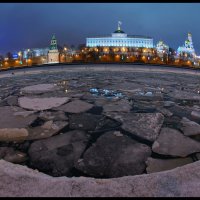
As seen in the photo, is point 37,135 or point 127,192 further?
point 37,135

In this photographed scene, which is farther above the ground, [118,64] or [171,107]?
[118,64]

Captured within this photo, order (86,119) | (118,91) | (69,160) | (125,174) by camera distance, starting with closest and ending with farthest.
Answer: (125,174) → (69,160) → (86,119) → (118,91)

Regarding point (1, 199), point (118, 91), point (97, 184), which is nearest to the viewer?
point (1, 199)

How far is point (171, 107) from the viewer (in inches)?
200

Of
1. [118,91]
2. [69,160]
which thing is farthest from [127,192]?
[118,91]

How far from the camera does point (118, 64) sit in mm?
15141

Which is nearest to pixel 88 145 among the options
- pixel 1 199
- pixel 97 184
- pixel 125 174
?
pixel 125 174

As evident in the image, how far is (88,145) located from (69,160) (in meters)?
0.44

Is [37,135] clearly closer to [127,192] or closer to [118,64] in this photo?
[127,192]

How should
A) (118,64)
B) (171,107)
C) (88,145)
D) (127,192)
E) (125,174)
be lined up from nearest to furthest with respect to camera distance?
(127,192), (125,174), (88,145), (171,107), (118,64)

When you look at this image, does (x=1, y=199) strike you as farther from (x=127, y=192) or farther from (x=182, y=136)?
(x=182, y=136)

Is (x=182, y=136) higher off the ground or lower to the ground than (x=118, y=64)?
lower

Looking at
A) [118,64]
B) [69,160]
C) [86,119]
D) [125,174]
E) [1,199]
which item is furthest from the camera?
[118,64]

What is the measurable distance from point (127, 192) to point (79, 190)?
0.39m
